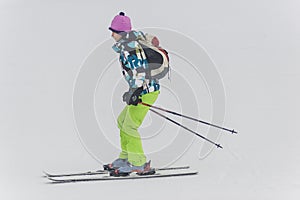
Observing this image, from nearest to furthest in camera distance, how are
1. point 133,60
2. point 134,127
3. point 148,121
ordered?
point 133,60, point 134,127, point 148,121

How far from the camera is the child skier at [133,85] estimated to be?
3.76m

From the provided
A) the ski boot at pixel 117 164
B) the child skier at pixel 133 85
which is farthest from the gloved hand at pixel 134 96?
the ski boot at pixel 117 164

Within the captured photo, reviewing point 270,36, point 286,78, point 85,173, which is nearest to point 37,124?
point 85,173

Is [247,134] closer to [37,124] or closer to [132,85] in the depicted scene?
[132,85]

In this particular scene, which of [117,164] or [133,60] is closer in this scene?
A: [133,60]

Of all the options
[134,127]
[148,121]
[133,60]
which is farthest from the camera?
Result: [148,121]

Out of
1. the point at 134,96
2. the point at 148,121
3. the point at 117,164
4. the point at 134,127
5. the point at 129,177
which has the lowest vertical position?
the point at 129,177

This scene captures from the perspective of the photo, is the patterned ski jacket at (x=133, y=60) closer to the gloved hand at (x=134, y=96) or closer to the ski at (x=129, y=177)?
the gloved hand at (x=134, y=96)

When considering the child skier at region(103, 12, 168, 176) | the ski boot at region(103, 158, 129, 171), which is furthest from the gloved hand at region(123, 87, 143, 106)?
the ski boot at region(103, 158, 129, 171)

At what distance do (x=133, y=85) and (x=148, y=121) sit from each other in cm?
110

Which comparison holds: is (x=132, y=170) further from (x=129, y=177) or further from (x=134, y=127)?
(x=134, y=127)

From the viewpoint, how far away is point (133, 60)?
3738 millimetres

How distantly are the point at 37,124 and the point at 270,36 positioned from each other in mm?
3408

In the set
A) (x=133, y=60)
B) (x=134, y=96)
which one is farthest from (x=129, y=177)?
(x=133, y=60)
